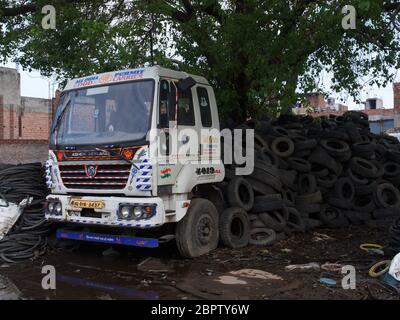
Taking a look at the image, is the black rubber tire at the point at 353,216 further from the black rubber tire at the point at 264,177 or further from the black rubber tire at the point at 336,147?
the black rubber tire at the point at 264,177

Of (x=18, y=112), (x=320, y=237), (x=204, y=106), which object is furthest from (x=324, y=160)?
(x=18, y=112)

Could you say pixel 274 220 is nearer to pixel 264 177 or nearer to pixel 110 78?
pixel 264 177

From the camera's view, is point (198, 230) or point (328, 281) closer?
point (328, 281)

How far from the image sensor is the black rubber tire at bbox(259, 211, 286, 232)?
852 centimetres

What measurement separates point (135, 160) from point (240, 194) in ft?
9.00

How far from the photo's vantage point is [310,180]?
9.88 meters

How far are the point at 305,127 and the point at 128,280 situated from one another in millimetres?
7046

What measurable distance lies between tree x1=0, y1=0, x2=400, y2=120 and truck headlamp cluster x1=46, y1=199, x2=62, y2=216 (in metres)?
3.08

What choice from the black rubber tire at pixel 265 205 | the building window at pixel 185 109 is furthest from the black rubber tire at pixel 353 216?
the building window at pixel 185 109

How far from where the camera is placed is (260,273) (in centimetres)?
647

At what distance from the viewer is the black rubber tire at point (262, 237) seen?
820 cm
